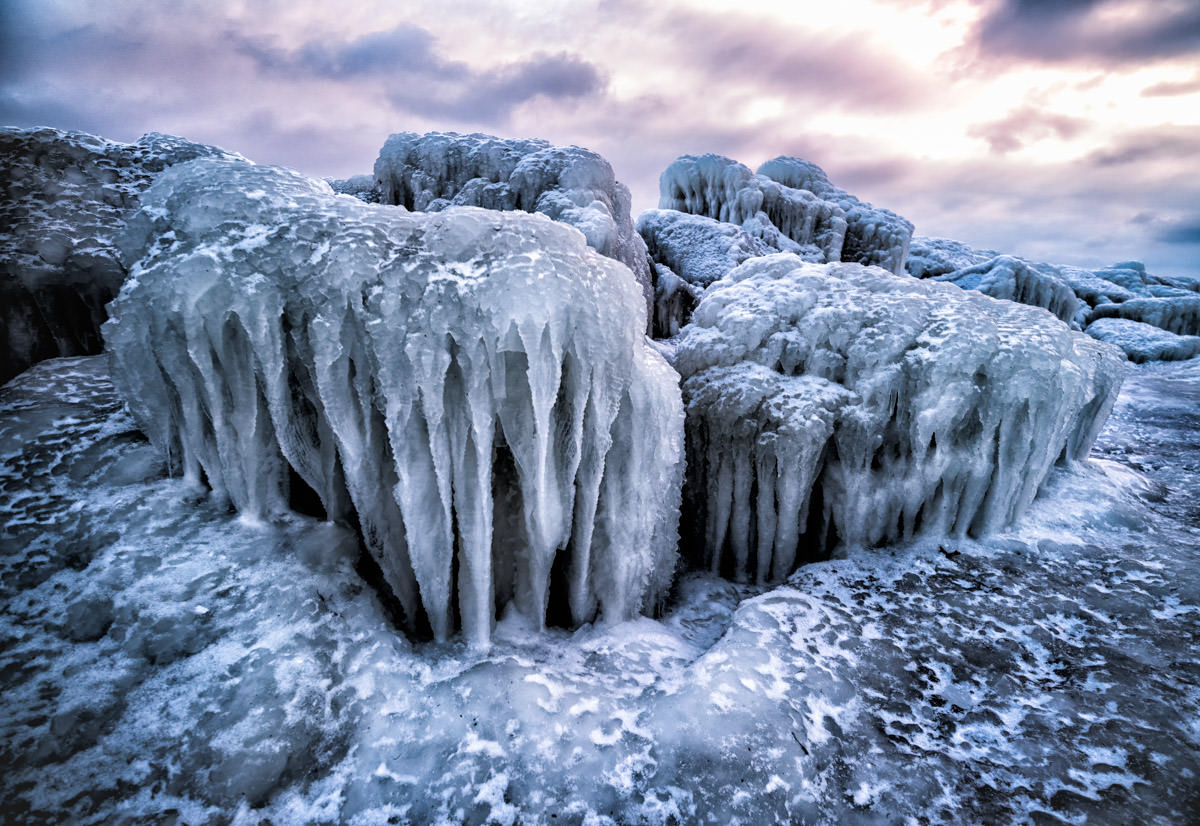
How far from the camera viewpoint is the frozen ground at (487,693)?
10.1 feet

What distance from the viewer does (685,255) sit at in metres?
15.5

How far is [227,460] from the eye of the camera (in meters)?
4.15

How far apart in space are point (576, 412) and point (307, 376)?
236cm

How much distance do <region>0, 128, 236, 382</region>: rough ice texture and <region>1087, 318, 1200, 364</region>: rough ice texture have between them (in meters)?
26.7

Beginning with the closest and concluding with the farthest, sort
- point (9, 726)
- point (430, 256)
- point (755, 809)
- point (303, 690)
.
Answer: point (9, 726)
point (755, 809)
point (303, 690)
point (430, 256)

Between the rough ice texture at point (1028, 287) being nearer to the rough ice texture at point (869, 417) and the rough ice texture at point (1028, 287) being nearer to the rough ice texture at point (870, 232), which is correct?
the rough ice texture at point (870, 232)

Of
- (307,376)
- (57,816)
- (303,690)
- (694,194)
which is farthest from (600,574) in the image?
(694,194)

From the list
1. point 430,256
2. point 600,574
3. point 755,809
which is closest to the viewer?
point 755,809

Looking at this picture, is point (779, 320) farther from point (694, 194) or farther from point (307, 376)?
point (694, 194)

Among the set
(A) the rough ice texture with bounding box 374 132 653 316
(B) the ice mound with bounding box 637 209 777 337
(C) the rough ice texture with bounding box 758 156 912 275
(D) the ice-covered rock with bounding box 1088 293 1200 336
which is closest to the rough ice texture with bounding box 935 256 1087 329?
(C) the rough ice texture with bounding box 758 156 912 275

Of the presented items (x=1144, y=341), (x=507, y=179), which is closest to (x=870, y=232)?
(x=1144, y=341)

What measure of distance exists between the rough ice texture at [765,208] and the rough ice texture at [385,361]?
47.7 feet

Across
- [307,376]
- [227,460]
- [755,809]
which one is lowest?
[755,809]

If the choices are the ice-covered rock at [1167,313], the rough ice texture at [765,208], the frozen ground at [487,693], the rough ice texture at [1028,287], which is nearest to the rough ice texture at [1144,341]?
the rough ice texture at [1028,287]
